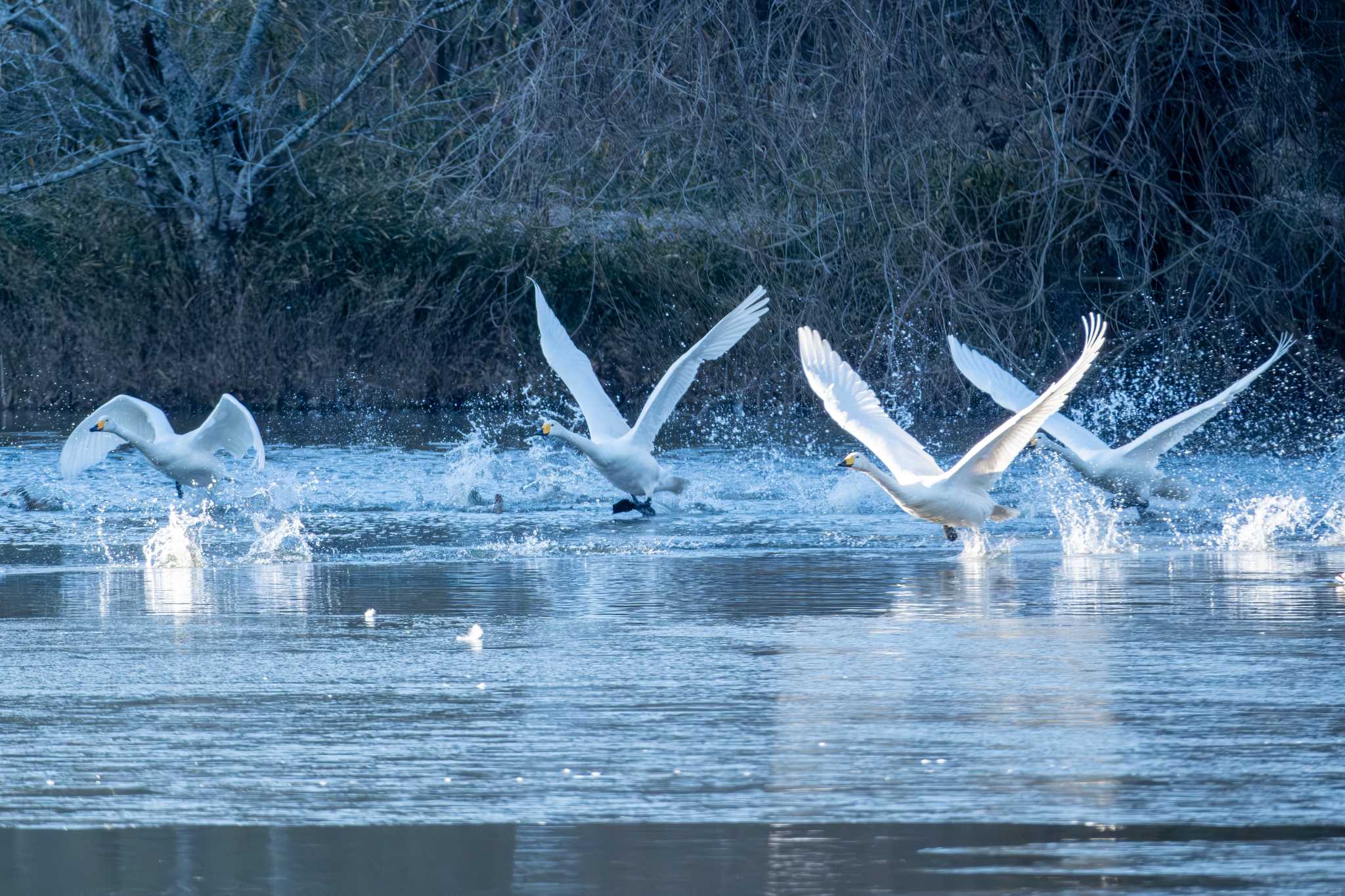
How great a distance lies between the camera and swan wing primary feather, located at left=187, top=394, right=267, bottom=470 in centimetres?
1421

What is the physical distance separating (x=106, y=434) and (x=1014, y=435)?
6622mm

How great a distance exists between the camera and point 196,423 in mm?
22469

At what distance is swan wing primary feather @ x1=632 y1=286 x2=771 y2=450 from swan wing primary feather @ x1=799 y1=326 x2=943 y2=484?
1.19 metres

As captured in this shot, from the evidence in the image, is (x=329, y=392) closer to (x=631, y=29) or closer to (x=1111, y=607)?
(x=631, y=29)

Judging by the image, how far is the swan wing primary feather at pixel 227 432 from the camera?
14211mm

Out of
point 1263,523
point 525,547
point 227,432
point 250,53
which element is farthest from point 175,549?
point 250,53

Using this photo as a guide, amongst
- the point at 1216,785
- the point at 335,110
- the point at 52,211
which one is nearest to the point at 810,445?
the point at 335,110

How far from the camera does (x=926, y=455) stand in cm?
1212

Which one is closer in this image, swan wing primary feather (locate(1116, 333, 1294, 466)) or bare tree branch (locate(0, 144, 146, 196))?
swan wing primary feather (locate(1116, 333, 1294, 466))

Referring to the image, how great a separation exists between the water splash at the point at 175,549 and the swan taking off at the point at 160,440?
215cm

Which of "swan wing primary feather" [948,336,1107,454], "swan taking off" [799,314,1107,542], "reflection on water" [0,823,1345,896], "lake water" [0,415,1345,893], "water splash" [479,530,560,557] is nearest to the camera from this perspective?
"reflection on water" [0,823,1345,896]

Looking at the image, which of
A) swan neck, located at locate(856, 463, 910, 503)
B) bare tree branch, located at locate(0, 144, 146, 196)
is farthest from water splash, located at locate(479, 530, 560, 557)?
bare tree branch, located at locate(0, 144, 146, 196)

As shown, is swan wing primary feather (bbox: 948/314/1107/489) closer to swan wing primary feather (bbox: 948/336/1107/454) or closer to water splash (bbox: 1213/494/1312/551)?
water splash (bbox: 1213/494/1312/551)

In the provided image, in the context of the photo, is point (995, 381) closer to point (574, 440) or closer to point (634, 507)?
point (634, 507)
